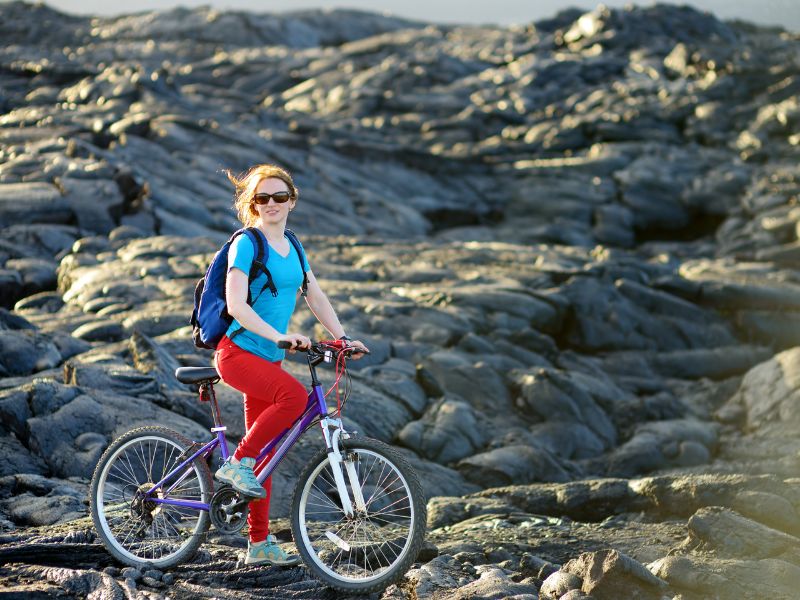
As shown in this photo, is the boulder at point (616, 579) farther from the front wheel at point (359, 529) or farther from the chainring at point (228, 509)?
the chainring at point (228, 509)

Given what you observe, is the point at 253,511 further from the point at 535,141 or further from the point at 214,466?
the point at 535,141

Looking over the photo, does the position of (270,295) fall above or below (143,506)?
above

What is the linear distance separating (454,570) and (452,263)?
1885 centimetres

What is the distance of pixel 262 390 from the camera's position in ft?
22.6

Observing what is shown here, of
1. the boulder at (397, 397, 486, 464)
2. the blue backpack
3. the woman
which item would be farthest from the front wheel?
the boulder at (397, 397, 486, 464)

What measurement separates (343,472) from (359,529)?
1.53 feet

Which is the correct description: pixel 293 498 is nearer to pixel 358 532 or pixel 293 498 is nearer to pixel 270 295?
pixel 358 532

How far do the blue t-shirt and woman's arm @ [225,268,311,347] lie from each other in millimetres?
107

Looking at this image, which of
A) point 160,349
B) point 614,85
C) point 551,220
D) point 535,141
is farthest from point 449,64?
point 160,349

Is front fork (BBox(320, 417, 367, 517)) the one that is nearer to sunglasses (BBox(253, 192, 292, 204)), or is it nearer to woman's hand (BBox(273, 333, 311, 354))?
woman's hand (BBox(273, 333, 311, 354))

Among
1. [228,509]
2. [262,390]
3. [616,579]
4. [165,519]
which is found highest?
[262,390]

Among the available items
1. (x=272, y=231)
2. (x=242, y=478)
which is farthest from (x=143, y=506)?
(x=272, y=231)

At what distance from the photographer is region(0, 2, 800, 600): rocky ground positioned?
350 inches

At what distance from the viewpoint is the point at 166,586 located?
7078 millimetres
